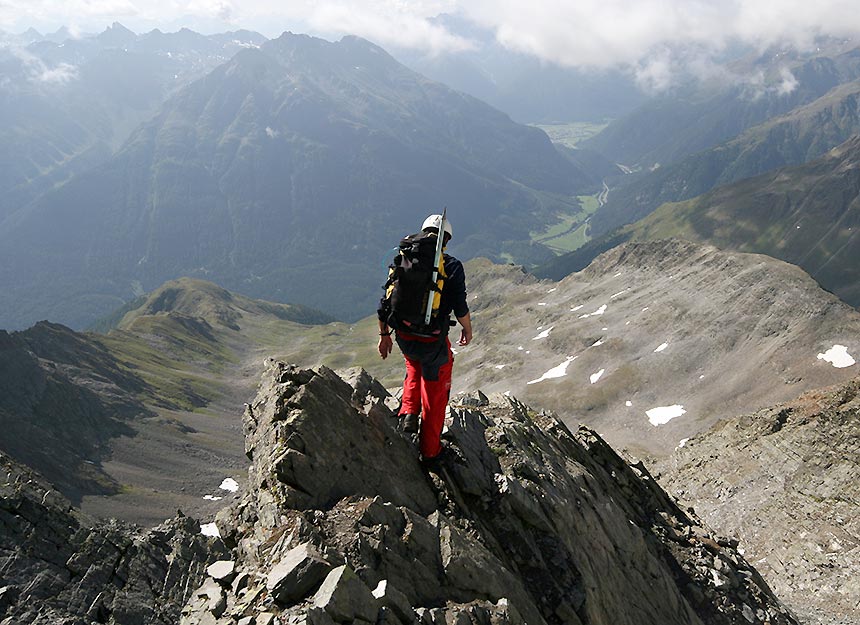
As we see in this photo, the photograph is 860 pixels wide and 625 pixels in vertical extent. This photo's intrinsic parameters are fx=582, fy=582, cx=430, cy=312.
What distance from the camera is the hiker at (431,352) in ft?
51.6

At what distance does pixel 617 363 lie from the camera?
130 m

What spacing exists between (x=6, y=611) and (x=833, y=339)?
4791 inches

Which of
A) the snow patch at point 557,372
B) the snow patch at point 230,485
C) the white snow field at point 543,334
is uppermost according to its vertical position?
the white snow field at point 543,334

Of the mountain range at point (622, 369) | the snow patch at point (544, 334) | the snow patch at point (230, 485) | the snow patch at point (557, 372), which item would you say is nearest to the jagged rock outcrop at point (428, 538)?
the mountain range at point (622, 369)

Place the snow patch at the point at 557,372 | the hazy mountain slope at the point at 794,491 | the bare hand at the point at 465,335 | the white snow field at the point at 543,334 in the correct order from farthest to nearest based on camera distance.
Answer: the white snow field at the point at 543,334 → the snow patch at the point at 557,372 → the hazy mountain slope at the point at 794,491 → the bare hand at the point at 465,335

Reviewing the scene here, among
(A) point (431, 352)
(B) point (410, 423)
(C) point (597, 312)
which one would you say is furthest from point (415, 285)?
(C) point (597, 312)

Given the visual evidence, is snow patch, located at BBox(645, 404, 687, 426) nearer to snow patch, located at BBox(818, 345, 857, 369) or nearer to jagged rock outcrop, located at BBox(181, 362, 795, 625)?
snow patch, located at BBox(818, 345, 857, 369)

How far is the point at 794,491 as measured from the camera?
45.7m

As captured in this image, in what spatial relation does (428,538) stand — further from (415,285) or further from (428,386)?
(415,285)

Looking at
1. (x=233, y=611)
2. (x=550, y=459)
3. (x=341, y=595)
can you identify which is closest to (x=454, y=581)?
(x=341, y=595)

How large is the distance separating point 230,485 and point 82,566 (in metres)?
95.6

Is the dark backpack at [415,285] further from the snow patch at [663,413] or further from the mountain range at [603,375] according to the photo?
the snow patch at [663,413]

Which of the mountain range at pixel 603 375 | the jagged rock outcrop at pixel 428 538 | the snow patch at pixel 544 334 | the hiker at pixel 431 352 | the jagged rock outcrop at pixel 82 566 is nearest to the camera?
the jagged rock outcrop at pixel 428 538

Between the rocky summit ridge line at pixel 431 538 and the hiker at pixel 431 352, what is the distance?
80 cm
